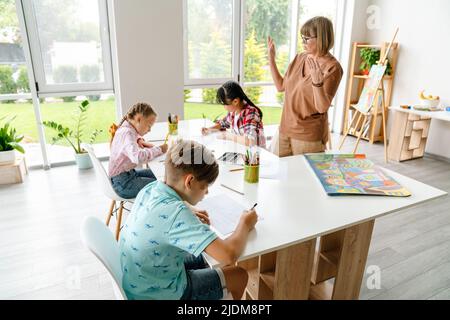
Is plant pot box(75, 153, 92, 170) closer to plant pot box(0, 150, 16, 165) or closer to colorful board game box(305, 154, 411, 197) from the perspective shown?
plant pot box(0, 150, 16, 165)

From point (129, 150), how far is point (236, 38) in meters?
3.01

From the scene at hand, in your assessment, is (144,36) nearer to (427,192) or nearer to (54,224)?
(54,224)

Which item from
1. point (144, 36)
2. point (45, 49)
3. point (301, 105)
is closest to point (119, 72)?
point (144, 36)

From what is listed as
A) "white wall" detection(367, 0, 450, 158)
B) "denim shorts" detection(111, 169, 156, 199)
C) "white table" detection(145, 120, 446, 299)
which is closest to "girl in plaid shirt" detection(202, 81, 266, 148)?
"white table" detection(145, 120, 446, 299)

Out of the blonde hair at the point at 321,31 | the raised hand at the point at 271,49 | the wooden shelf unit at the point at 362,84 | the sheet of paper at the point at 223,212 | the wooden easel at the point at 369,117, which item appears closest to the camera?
the sheet of paper at the point at 223,212

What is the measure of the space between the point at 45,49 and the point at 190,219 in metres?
3.43

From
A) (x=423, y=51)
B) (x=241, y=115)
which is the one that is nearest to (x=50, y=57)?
(x=241, y=115)

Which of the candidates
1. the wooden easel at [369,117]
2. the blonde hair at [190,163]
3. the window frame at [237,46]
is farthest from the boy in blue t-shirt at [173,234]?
the wooden easel at [369,117]

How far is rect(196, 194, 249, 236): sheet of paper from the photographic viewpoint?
4.03 ft

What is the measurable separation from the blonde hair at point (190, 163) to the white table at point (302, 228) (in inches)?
11.5

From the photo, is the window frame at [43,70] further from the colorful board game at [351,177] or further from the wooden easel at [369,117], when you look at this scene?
the wooden easel at [369,117]

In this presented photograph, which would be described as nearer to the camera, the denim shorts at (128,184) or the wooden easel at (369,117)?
the denim shorts at (128,184)

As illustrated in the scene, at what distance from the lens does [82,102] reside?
356 centimetres

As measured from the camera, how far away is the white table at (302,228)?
4.06ft
